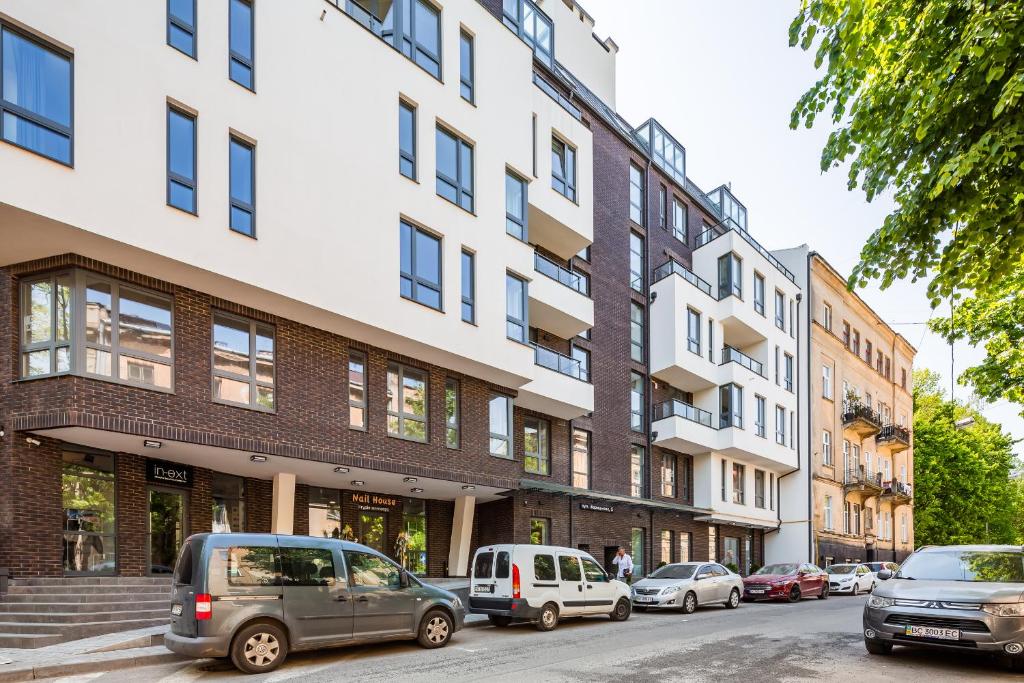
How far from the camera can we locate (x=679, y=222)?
115ft

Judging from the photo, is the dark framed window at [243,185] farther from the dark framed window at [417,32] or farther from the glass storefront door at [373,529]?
the glass storefront door at [373,529]

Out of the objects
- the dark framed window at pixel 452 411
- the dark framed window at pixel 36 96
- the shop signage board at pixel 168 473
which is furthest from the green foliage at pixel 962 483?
the dark framed window at pixel 36 96

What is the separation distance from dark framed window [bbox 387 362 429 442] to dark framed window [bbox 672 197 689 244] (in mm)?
18186

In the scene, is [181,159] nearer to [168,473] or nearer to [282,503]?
[168,473]

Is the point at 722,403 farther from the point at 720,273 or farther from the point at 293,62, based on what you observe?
the point at 293,62

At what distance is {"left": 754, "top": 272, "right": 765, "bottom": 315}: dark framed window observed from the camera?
3728 centimetres

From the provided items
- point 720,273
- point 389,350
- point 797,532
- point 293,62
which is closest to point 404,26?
point 293,62

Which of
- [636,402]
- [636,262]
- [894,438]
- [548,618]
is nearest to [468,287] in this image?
[548,618]

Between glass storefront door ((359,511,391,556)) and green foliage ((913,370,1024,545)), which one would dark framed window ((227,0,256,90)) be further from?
green foliage ((913,370,1024,545))

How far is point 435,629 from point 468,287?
9278 mm

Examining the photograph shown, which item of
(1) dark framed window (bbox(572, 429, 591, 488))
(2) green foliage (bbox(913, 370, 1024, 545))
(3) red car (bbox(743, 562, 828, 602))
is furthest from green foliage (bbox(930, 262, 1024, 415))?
(2) green foliage (bbox(913, 370, 1024, 545))

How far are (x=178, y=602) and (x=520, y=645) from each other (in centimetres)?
526

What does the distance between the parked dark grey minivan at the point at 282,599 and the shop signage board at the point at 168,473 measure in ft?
15.9

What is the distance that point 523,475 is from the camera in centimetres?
2378
